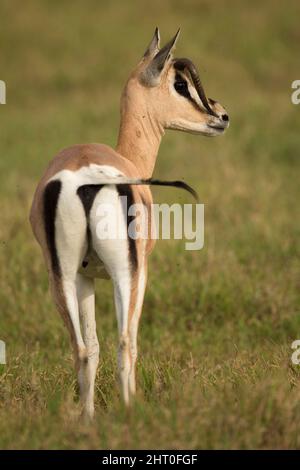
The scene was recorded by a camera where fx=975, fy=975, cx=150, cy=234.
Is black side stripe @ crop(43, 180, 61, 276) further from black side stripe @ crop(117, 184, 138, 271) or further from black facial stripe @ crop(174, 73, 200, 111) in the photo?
black facial stripe @ crop(174, 73, 200, 111)

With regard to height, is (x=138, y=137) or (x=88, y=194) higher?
(x=138, y=137)

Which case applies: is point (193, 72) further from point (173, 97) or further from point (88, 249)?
point (88, 249)

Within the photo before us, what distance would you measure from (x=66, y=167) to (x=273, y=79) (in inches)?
592

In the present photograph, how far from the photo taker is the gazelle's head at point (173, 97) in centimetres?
505

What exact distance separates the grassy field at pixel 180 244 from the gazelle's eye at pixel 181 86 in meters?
1.40

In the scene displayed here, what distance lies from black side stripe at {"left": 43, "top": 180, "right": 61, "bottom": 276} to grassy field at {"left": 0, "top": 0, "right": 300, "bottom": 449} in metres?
0.61

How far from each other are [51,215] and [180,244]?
441 cm

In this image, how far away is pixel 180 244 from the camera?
841 cm

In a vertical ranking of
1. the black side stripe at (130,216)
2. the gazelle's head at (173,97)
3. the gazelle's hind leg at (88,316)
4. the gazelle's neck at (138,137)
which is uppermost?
the gazelle's head at (173,97)

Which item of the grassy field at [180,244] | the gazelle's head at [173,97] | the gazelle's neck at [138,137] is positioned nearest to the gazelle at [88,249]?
the grassy field at [180,244]

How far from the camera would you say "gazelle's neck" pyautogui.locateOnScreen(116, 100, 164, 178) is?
16.8ft

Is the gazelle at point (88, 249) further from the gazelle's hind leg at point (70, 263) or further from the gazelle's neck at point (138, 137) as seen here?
the gazelle's neck at point (138, 137)

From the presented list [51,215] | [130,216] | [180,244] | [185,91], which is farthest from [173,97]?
[180,244]

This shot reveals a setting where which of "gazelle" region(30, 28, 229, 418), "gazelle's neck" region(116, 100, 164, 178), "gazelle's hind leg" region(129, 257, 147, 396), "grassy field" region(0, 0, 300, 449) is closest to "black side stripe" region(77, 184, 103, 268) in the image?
"gazelle" region(30, 28, 229, 418)
